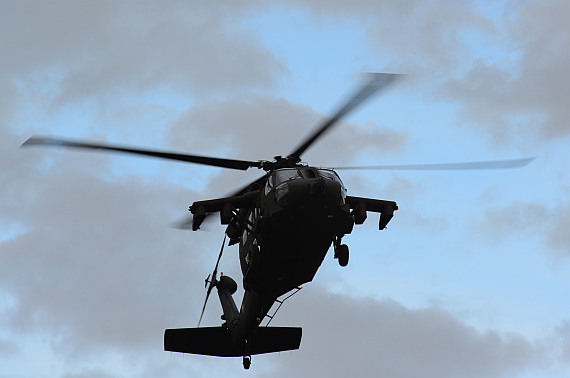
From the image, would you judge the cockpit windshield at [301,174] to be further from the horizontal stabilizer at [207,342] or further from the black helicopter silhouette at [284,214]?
the horizontal stabilizer at [207,342]

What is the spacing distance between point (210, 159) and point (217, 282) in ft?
28.1

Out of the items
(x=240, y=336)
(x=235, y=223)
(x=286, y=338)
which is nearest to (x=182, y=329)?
(x=240, y=336)

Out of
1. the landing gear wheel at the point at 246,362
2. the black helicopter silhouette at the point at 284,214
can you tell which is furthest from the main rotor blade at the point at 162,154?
the landing gear wheel at the point at 246,362

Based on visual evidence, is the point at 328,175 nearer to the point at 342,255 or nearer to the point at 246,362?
the point at 342,255

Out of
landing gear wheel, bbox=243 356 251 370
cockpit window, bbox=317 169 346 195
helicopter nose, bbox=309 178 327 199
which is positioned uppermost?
cockpit window, bbox=317 169 346 195

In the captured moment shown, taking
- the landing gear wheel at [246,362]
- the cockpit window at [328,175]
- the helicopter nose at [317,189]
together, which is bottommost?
the landing gear wheel at [246,362]

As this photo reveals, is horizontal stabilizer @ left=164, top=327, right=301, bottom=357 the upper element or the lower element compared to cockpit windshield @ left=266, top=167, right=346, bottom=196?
lower

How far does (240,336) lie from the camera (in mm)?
27406

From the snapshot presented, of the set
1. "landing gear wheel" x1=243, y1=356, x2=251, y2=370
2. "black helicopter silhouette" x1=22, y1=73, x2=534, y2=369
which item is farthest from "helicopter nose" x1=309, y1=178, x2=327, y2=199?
"landing gear wheel" x1=243, y1=356, x2=251, y2=370

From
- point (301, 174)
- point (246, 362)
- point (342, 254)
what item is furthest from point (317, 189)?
point (246, 362)

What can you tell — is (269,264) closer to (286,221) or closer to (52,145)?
(286,221)

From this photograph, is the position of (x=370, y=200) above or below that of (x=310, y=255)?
above

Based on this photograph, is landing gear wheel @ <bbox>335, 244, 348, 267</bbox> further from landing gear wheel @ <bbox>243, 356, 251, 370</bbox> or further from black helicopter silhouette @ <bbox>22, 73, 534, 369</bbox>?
landing gear wheel @ <bbox>243, 356, 251, 370</bbox>

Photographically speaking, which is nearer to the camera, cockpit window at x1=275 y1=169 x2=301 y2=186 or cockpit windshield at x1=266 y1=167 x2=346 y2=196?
cockpit windshield at x1=266 y1=167 x2=346 y2=196
